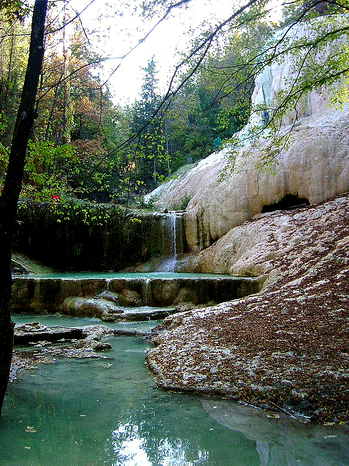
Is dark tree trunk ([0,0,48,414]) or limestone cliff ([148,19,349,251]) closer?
dark tree trunk ([0,0,48,414])

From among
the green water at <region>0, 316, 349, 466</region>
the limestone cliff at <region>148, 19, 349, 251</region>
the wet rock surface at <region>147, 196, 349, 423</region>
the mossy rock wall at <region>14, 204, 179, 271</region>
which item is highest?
the limestone cliff at <region>148, 19, 349, 251</region>

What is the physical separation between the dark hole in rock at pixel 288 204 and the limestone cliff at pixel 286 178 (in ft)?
0.75

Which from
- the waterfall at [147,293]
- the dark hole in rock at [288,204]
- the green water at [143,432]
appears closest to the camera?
the green water at [143,432]

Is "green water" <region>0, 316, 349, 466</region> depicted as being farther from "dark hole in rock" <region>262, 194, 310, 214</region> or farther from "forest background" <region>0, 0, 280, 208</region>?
"dark hole in rock" <region>262, 194, 310, 214</region>

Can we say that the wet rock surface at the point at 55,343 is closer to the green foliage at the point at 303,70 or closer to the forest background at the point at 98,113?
the forest background at the point at 98,113

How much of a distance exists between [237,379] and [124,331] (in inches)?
163

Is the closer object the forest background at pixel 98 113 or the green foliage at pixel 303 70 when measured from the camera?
the forest background at pixel 98 113

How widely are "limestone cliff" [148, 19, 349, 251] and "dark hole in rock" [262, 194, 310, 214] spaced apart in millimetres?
229

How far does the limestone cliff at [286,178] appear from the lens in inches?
551

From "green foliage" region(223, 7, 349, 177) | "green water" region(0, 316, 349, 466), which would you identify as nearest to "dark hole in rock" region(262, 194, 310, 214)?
"green foliage" region(223, 7, 349, 177)

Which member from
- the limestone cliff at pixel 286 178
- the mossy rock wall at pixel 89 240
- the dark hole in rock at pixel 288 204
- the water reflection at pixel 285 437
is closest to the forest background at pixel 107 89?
the water reflection at pixel 285 437

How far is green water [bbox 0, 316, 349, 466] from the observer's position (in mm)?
3023

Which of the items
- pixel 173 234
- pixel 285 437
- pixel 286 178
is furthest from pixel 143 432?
pixel 173 234

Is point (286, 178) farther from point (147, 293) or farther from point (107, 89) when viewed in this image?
point (107, 89)
